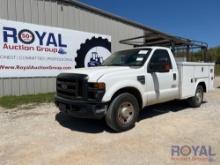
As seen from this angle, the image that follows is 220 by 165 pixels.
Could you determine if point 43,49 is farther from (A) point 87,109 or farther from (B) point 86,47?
(A) point 87,109

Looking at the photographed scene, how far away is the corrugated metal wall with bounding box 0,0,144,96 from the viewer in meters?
10.1

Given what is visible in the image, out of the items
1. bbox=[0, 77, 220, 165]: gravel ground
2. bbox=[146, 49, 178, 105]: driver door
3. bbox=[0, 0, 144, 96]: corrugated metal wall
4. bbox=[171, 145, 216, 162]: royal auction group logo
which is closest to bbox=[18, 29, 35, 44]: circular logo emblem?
bbox=[0, 0, 144, 96]: corrugated metal wall

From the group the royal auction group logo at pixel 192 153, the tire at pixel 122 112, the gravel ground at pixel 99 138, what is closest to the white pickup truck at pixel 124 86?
the tire at pixel 122 112

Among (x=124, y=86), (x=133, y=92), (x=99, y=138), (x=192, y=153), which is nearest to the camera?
(x=192, y=153)

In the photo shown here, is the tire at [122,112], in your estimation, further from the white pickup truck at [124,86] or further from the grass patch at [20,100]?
the grass patch at [20,100]

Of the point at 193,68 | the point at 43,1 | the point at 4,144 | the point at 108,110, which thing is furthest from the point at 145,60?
the point at 43,1

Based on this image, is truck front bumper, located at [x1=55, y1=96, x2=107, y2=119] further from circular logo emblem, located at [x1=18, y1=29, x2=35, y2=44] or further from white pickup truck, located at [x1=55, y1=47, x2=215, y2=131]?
circular logo emblem, located at [x1=18, y1=29, x2=35, y2=44]

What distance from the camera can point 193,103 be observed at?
26.3 ft

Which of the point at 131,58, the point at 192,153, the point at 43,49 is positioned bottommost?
the point at 192,153

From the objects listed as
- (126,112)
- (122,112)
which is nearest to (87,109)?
(122,112)

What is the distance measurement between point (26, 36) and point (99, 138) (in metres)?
7.17

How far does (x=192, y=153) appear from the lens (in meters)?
4.23

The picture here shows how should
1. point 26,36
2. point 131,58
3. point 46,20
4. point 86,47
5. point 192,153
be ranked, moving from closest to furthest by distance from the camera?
point 192,153 < point 131,58 < point 26,36 < point 46,20 < point 86,47

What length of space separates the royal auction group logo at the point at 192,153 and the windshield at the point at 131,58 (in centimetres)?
242
